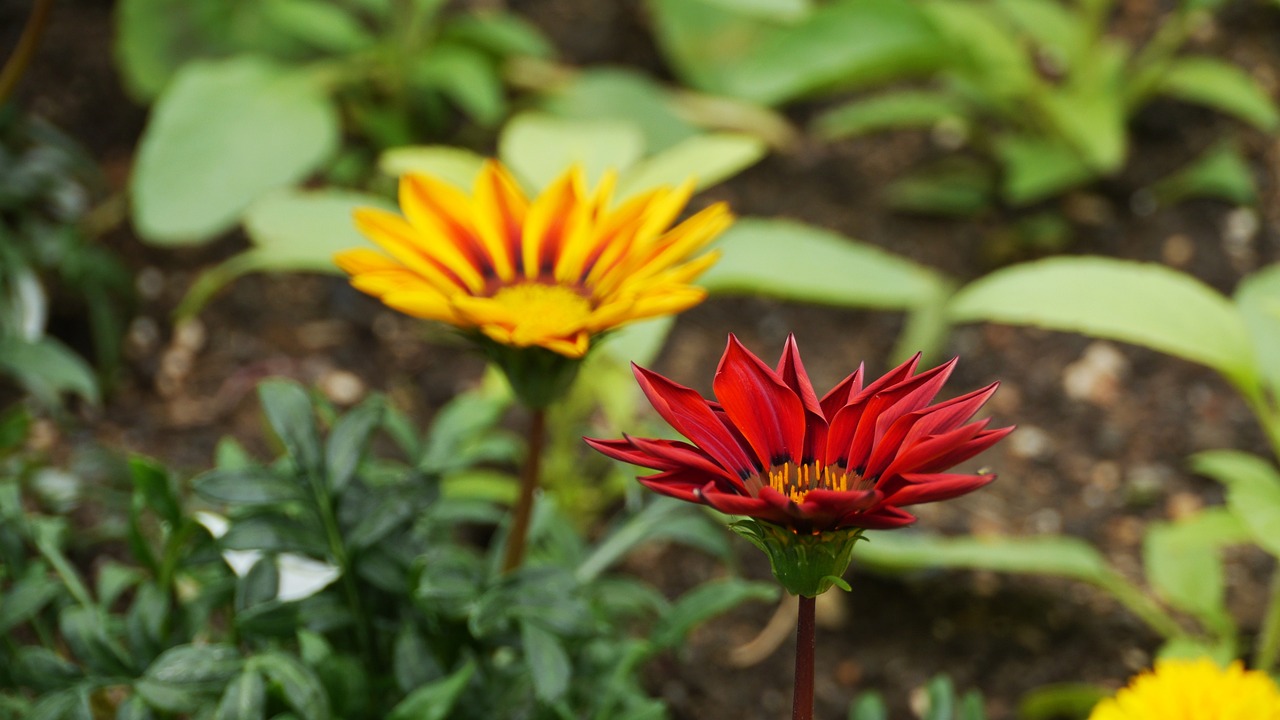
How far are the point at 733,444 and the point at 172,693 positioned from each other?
18.1 inches

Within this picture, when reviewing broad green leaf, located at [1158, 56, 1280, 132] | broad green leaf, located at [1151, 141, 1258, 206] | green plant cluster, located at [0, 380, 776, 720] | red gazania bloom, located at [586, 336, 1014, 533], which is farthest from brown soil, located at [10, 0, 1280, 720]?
Answer: red gazania bloom, located at [586, 336, 1014, 533]

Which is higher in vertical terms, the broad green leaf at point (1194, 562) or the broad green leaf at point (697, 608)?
the broad green leaf at point (1194, 562)

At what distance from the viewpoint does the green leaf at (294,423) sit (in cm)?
91

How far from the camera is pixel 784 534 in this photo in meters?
0.61

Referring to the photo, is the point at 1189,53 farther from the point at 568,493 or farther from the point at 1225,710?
the point at 1225,710

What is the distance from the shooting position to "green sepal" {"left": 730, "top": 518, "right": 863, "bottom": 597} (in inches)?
23.9

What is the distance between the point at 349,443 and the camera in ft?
3.05

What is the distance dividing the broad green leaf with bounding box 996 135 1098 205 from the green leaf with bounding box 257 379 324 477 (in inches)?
45.2

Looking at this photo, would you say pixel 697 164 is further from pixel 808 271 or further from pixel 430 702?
pixel 430 702

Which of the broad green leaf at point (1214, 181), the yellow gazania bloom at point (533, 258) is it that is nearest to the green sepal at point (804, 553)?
the yellow gazania bloom at point (533, 258)

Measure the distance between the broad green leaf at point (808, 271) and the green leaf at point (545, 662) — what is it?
548mm

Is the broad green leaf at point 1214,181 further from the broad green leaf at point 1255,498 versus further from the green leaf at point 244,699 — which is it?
the green leaf at point 244,699

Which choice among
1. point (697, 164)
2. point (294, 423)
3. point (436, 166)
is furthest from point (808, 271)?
point (294, 423)

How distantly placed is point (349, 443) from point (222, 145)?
81 cm
